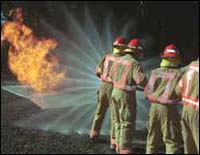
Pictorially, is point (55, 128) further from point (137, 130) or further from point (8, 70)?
point (8, 70)

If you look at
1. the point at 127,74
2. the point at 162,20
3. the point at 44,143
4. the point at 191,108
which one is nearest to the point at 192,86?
the point at 191,108

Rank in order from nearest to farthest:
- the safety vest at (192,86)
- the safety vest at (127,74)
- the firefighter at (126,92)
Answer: the safety vest at (192,86)
the safety vest at (127,74)
the firefighter at (126,92)

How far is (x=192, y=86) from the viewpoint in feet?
22.4

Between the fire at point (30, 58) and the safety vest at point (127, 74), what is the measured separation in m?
9.61

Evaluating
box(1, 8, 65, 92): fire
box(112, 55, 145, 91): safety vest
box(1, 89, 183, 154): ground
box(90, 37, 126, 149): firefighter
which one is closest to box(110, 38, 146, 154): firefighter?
box(112, 55, 145, 91): safety vest

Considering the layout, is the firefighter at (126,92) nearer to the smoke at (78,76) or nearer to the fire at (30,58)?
the smoke at (78,76)

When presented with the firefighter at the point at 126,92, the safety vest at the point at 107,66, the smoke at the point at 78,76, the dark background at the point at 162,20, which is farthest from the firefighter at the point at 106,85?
the dark background at the point at 162,20

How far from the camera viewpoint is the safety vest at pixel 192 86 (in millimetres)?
6734

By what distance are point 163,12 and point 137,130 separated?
32.4 feet

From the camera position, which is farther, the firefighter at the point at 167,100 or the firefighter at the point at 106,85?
the firefighter at the point at 106,85

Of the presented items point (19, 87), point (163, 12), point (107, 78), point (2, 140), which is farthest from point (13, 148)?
point (163, 12)

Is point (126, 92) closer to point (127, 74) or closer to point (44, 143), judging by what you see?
point (127, 74)

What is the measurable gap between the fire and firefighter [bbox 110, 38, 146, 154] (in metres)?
9.61

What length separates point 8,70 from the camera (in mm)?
24938
